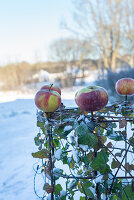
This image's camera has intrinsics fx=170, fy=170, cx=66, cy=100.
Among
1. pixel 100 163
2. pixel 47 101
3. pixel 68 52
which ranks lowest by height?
pixel 100 163

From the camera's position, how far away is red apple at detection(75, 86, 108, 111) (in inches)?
33.7

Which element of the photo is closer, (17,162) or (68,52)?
(17,162)

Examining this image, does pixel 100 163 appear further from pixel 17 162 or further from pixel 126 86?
pixel 17 162

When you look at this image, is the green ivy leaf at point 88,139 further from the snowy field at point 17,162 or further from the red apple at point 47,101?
the snowy field at point 17,162

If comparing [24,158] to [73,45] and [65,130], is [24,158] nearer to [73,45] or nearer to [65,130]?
[65,130]

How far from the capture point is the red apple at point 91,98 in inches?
33.7

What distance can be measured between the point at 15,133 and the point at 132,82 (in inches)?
135

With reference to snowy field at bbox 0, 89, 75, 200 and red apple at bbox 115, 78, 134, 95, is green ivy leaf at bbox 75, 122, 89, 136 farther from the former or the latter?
snowy field at bbox 0, 89, 75, 200

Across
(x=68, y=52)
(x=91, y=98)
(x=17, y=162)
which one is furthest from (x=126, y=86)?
(x=68, y=52)

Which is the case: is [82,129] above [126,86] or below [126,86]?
below

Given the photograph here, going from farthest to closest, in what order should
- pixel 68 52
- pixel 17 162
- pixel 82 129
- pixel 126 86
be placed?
pixel 68 52 → pixel 17 162 → pixel 126 86 → pixel 82 129

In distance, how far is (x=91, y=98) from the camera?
0.85 m

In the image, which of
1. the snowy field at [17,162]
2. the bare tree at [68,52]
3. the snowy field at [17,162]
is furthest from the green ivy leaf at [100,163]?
the bare tree at [68,52]

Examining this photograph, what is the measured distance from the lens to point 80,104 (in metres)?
0.88
